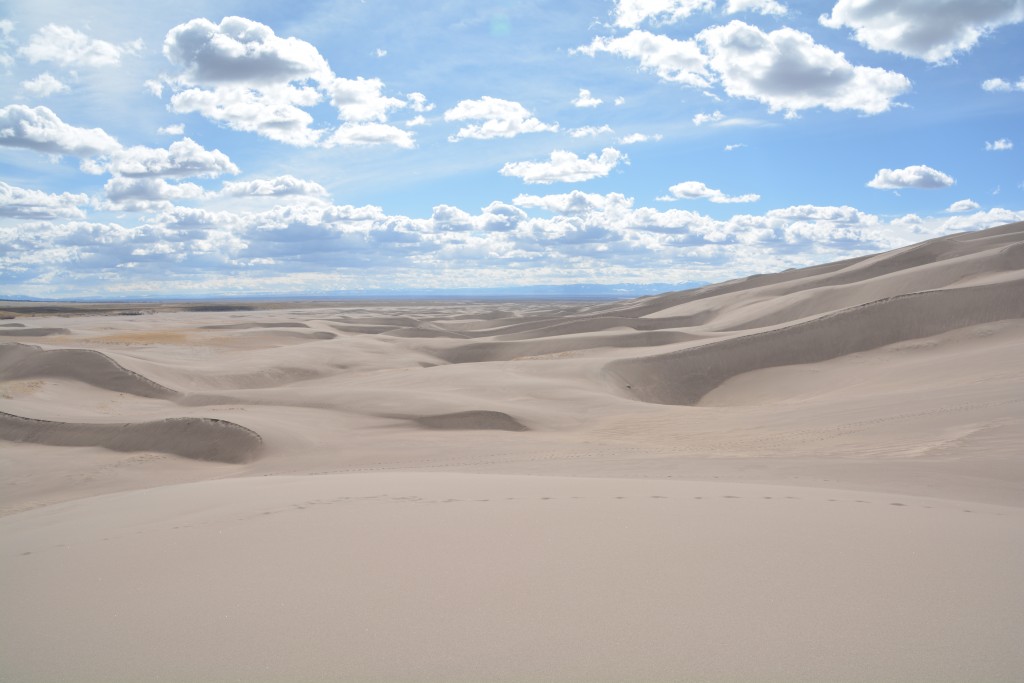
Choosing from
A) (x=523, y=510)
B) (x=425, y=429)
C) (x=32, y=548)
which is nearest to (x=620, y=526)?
(x=523, y=510)

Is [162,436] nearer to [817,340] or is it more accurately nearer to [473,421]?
[473,421]

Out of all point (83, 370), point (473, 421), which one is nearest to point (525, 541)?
point (473, 421)

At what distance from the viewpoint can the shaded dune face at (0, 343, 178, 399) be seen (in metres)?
23.0

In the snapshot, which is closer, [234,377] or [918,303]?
[918,303]

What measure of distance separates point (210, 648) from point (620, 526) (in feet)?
10.0

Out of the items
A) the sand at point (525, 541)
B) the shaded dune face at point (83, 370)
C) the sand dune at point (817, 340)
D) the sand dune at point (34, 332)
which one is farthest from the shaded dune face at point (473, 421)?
the sand dune at point (34, 332)

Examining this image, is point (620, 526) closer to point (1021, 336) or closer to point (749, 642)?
point (749, 642)

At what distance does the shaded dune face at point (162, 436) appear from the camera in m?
14.2

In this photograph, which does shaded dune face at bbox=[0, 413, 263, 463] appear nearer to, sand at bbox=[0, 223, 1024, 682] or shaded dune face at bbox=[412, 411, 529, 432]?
sand at bbox=[0, 223, 1024, 682]

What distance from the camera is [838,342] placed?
84.3ft

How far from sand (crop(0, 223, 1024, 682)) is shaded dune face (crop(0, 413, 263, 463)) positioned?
0.21ft

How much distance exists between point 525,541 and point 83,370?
23.3 m

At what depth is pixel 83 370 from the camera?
79.1 ft

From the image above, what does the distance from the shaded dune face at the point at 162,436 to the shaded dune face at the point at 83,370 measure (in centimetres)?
668
